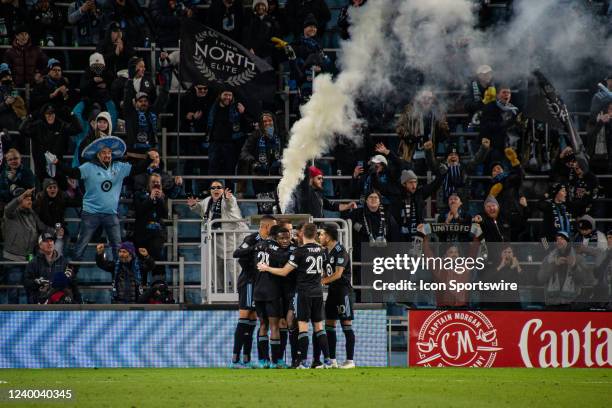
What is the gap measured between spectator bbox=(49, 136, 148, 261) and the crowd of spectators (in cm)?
3

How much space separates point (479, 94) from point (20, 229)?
9130mm

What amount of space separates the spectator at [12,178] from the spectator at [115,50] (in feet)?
8.97

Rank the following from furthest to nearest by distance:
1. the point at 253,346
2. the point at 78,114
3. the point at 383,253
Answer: the point at 78,114, the point at 383,253, the point at 253,346

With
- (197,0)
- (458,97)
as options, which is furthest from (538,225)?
(197,0)

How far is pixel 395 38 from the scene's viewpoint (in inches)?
971

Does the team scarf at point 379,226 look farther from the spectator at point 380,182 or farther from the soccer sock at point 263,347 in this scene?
the soccer sock at point 263,347

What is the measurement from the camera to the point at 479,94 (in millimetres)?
24250

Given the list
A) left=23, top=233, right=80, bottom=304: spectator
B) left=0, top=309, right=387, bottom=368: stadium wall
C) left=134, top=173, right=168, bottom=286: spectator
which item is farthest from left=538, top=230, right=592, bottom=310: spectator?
left=23, top=233, right=80, bottom=304: spectator

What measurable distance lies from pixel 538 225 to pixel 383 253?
3966mm

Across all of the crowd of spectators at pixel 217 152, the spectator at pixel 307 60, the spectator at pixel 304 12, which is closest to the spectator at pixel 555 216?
the crowd of spectators at pixel 217 152

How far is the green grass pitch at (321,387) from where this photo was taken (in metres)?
13.7

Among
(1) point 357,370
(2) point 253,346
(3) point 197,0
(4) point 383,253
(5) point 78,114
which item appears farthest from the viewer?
(3) point 197,0

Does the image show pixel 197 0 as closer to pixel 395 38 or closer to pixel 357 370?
pixel 395 38

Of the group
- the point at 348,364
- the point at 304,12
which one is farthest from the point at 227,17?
the point at 348,364
